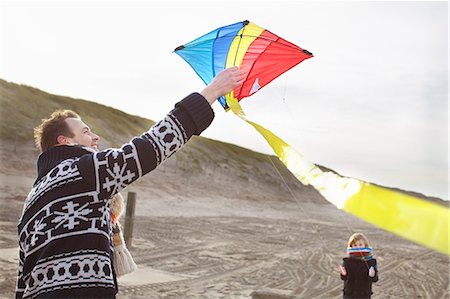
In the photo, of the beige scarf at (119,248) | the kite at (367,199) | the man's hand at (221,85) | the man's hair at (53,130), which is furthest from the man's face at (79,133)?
the kite at (367,199)

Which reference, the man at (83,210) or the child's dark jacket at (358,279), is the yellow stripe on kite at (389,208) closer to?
the man at (83,210)

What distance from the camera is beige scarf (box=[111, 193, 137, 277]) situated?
210 cm

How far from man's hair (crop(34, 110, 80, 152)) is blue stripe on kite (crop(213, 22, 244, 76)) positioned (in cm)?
314

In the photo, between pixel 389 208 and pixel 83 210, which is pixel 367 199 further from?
pixel 83 210

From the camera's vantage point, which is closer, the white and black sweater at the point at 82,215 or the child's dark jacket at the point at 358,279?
the white and black sweater at the point at 82,215

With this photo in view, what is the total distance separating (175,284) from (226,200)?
21.8 m

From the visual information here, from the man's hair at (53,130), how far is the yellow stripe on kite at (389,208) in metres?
0.97

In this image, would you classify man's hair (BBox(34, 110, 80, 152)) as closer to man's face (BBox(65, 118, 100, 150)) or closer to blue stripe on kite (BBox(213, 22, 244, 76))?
man's face (BBox(65, 118, 100, 150))

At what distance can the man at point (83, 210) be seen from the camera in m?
1.65

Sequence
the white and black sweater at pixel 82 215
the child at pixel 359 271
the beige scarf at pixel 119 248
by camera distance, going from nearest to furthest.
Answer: the white and black sweater at pixel 82 215, the beige scarf at pixel 119 248, the child at pixel 359 271

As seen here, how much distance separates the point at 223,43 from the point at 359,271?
9.38 ft

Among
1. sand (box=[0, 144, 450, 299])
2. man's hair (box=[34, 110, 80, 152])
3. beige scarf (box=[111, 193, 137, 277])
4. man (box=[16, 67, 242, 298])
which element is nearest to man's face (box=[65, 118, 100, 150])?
man's hair (box=[34, 110, 80, 152])

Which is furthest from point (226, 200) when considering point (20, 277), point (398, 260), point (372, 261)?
point (20, 277)

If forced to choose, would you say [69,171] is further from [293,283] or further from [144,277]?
[293,283]
